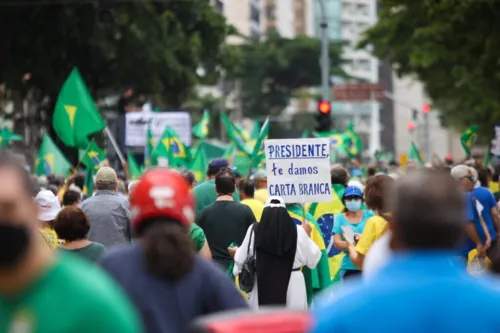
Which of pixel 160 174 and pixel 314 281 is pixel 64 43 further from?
pixel 160 174

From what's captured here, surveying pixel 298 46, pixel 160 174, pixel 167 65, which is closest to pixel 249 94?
pixel 298 46

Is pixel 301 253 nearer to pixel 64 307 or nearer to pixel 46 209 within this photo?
pixel 46 209

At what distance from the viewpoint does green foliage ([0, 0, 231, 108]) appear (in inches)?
1537

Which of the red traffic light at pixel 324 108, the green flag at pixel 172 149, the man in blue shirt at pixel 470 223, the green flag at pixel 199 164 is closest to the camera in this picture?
the man in blue shirt at pixel 470 223

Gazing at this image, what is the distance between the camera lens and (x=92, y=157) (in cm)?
2002

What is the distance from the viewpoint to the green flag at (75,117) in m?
20.7

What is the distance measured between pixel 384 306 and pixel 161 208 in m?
1.63

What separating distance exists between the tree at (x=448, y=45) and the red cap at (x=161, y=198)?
22528mm

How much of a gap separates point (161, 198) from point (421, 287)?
166 centimetres

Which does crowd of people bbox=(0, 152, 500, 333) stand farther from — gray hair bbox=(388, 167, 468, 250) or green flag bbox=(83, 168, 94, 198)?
green flag bbox=(83, 168, 94, 198)

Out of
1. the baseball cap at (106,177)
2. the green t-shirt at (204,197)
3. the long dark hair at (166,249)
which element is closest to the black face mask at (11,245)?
the long dark hair at (166,249)

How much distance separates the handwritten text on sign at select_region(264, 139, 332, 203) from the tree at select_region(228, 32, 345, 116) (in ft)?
256

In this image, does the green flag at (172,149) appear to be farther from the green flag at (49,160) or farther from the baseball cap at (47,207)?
the baseball cap at (47,207)

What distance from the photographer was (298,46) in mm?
92375
